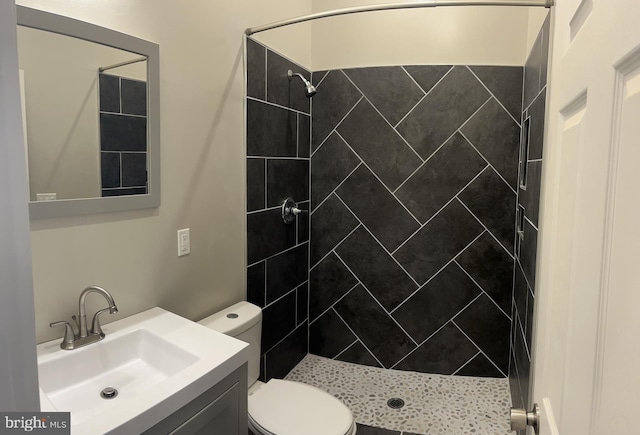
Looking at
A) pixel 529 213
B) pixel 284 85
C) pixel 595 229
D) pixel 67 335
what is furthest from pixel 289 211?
pixel 595 229

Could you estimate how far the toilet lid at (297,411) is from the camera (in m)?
1.68

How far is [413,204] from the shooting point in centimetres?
277

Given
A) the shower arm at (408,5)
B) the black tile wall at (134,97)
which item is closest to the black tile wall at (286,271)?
the black tile wall at (134,97)

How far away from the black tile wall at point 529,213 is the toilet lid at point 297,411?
30.7 inches

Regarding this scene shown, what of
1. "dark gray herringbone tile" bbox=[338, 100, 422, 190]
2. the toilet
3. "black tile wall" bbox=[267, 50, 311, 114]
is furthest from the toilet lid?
"black tile wall" bbox=[267, 50, 311, 114]

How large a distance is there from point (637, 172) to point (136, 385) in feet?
4.86

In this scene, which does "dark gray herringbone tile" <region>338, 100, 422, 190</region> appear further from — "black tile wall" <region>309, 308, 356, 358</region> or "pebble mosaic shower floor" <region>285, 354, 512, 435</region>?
"pebble mosaic shower floor" <region>285, 354, 512, 435</region>

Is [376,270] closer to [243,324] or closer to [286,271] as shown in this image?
[286,271]

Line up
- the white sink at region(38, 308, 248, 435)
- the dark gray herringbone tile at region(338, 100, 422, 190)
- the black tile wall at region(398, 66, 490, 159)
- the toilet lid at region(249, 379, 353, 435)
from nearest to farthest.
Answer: the white sink at region(38, 308, 248, 435), the toilet lid at region(249, 379, 353, 435), the black tile wall at region(398, 66, 490, 159), the dark gray herringbone tile at region(338, 100, 422, 190)

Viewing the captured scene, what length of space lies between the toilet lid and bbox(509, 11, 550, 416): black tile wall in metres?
0.78

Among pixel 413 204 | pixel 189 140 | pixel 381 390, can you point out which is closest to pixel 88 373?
pixel 189 140

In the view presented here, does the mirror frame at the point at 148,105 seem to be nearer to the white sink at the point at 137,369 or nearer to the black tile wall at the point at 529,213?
the white sink at the point at 137,369

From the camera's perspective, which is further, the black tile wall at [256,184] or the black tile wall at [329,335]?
the black tile wall at [329,335]

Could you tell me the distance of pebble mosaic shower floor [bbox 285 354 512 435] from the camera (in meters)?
2.35
